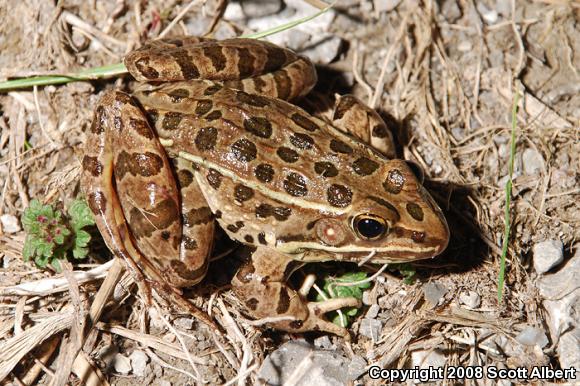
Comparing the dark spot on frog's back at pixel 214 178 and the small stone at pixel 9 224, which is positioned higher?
the dark spot on frog's back at pixel 214 178

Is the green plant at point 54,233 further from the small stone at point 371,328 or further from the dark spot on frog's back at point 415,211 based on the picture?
the dark spot on frog's back at point 415,211

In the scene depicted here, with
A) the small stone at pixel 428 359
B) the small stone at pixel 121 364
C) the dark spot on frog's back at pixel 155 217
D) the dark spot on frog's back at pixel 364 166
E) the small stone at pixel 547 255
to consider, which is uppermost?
the dark spot on frog's back at pixel 364 166

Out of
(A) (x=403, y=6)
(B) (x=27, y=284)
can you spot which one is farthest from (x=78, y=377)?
(A) (x=403, y=6)

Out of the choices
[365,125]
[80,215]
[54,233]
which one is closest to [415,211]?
[365,125]

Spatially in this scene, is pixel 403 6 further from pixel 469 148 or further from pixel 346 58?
pixel 469 148

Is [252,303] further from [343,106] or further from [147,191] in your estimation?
[343,106]

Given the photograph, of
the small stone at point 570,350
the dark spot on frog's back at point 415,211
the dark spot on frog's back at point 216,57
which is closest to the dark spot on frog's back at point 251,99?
the dark spot on frog's back at point 216,57

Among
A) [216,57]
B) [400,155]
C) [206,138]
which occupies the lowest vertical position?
[400,155]
